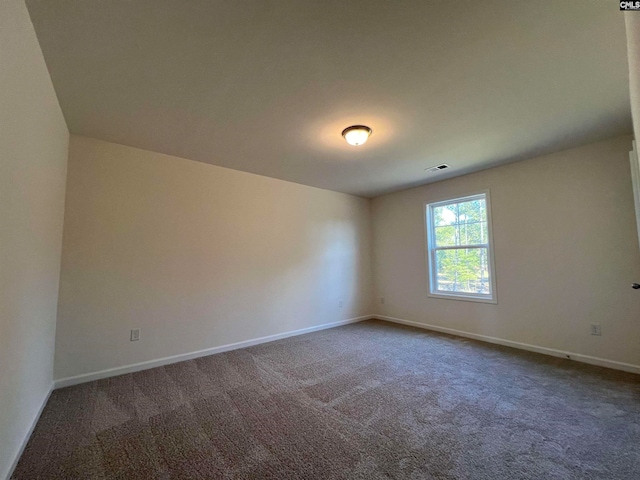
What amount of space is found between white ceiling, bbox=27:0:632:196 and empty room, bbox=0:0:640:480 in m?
0.02

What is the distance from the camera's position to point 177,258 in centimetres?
322

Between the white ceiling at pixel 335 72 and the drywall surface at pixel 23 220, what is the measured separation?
0.70 feet

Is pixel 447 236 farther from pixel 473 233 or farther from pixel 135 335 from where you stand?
pixel 135 335

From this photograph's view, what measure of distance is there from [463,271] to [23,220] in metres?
4.77

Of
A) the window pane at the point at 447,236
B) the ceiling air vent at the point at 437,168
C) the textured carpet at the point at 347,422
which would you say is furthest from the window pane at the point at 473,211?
the textured carpet at the point at 347,422

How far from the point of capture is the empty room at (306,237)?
1486 millimetres

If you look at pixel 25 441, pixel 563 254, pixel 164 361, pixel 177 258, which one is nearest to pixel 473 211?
pixel 563 254

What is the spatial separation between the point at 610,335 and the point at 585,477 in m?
2.22

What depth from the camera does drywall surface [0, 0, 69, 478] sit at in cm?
129

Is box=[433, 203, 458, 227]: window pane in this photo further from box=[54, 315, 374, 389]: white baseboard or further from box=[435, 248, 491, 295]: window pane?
box=[54, 315, 374, 389]: white baseboard

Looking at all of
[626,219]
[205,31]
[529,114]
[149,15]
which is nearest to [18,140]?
[149,15]

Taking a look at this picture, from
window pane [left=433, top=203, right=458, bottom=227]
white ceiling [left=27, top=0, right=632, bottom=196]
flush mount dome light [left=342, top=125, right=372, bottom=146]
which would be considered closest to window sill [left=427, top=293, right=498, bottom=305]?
window pane [left=433, top=203, right=458, bottom=227]

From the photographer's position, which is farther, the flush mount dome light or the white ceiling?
the flush mount dome light

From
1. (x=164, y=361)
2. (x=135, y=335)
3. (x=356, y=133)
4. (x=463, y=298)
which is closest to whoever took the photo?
(x=356, y=133)
